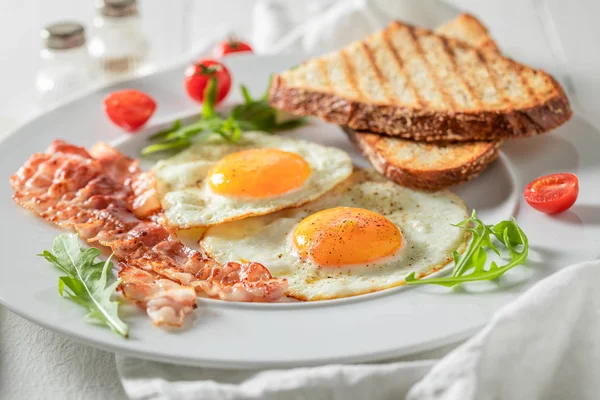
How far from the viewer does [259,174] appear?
4.51 metres

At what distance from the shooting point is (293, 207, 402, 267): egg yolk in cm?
389

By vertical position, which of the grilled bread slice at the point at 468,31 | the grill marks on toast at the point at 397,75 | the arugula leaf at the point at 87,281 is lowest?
the grilled bread slice at the point at 468,31

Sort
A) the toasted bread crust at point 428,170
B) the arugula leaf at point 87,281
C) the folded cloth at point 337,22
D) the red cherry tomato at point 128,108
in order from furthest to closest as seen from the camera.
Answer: the folded cloth at point 337,22, the red cherry tomato at point 128,108, the toasted bread crust at point 428,170, the arugula leaf at point 87,281

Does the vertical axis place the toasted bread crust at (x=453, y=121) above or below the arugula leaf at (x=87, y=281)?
below

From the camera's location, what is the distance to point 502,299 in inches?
137

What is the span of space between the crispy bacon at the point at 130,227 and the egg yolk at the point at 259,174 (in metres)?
0.41

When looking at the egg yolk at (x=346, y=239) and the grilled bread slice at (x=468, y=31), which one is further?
the grilled bread slice at (x=468, y=31)

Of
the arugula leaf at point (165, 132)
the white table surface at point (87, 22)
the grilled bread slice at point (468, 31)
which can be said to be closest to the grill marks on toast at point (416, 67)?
the grilled bread slice at point (468, 31)

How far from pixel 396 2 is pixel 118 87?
2690 millimetres

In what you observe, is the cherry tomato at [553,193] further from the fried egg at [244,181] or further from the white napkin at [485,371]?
the fried egg at [244,181]

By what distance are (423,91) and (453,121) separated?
43 centimetres

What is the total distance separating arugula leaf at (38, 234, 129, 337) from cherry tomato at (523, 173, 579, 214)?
236cm

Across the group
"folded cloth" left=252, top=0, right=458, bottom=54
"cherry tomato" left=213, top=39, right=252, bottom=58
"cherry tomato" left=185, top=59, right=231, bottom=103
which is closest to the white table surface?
"folded cloth" left=252, top=0, right=458, bottom=54

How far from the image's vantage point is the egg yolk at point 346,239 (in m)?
3.89
